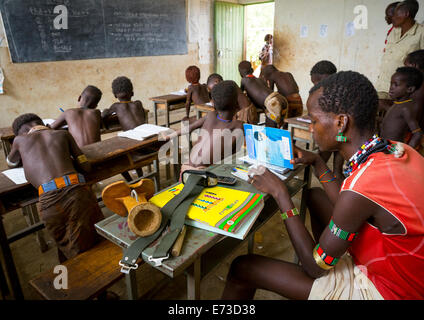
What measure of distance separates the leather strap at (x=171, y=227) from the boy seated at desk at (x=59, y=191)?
2.90 feet

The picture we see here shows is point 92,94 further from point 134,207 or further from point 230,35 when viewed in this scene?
point 230,35

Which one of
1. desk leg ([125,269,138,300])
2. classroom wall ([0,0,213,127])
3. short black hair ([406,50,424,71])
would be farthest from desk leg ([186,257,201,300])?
classroom wall ([0,0,213,127])

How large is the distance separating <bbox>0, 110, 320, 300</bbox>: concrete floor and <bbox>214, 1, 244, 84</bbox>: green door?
20.4 feet

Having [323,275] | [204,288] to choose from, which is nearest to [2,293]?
[204,288]

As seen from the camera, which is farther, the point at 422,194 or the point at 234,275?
the point at 234,275

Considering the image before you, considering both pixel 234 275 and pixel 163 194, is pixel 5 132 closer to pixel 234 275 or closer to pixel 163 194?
pixel 163 194

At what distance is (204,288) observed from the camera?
1891 mm

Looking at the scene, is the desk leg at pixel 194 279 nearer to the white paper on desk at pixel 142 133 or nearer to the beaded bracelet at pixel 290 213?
the beaded bracelet at pixel 290 213

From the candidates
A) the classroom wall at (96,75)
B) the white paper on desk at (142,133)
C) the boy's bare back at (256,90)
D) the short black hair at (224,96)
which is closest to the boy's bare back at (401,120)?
the boy's bare back at (256,90)

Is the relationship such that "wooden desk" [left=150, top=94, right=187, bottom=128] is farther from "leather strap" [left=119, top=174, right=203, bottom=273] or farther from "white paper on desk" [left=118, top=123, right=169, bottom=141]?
"leather strap" [left=119, top=174, right=203, bottom=273]

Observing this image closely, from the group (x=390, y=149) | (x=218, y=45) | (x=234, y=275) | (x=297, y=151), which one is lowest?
(x=234, y=275)

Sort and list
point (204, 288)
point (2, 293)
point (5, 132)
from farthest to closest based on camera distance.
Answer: point (5, 132), point (204, 288), point (2, 293)

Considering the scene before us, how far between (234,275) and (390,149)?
0.75m

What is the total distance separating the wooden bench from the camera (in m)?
1.22
